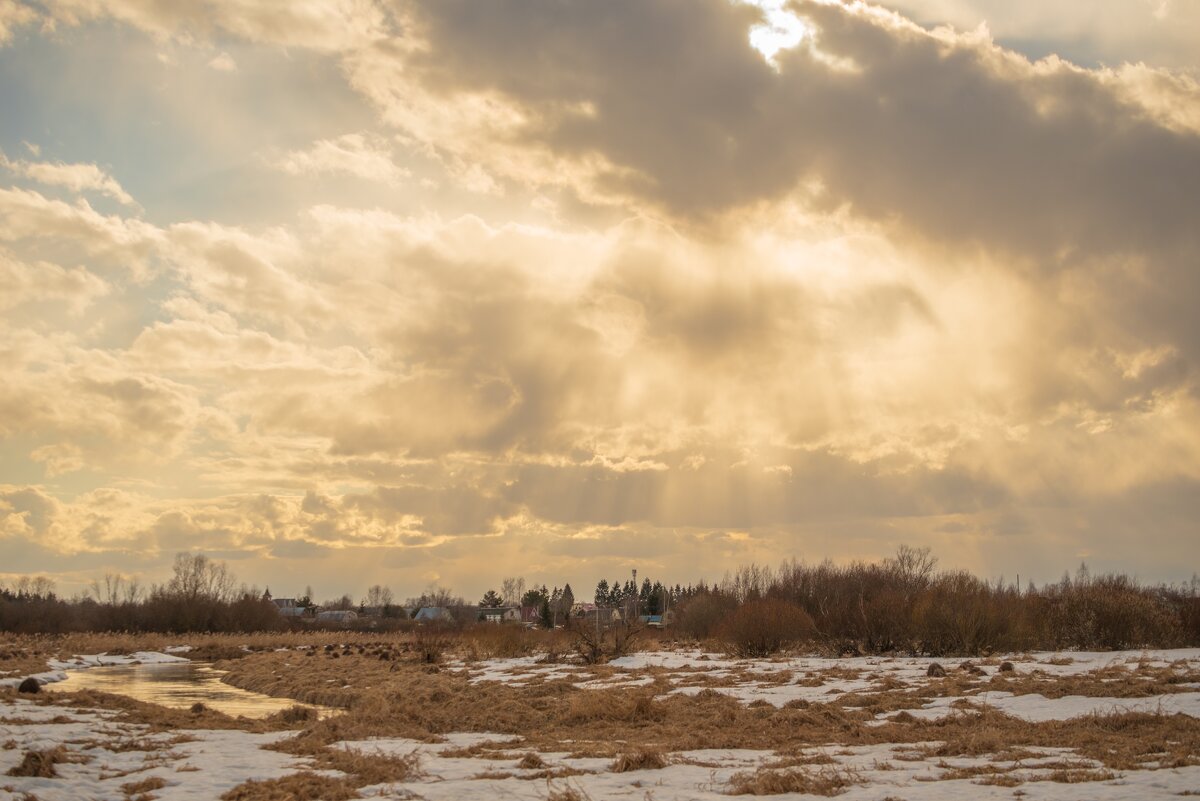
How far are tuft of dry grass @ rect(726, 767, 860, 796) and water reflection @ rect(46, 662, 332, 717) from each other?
1818 centimetres

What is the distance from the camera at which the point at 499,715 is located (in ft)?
72.2

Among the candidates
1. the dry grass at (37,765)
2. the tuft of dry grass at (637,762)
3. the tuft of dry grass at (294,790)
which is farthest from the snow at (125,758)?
the tuft of dry grass at (637,762)

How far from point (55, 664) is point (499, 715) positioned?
37236mm

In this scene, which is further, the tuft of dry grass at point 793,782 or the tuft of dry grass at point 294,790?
the tuft of dry grass at point 294,790

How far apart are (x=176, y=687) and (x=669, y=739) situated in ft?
93.9

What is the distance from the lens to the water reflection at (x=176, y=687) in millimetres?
30081

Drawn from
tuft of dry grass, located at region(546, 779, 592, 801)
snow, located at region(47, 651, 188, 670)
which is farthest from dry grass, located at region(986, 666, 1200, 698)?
snow, located at region(47, 651, 188, 670)

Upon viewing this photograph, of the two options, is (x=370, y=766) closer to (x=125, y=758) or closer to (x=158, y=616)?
(x=125, y=758)

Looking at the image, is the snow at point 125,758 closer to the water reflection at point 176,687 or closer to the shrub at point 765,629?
the water reflection at point 176,687

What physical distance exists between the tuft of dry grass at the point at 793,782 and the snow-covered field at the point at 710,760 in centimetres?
5

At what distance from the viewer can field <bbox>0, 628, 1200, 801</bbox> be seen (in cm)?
1245

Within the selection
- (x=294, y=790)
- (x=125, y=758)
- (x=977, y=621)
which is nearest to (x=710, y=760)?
(x=294, y=790)

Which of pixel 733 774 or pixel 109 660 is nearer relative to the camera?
A: pixel 733 774

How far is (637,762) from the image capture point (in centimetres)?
1421
